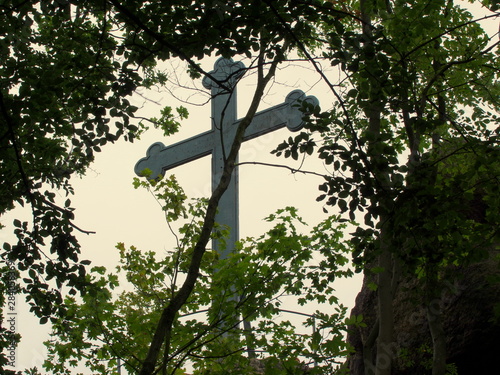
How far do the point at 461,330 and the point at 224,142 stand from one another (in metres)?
4.02

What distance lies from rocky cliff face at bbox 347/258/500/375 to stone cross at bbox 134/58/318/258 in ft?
7.41

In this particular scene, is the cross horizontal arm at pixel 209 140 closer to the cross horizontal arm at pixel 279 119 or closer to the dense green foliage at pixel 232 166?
the cross horizontal arm at pixel 279 119

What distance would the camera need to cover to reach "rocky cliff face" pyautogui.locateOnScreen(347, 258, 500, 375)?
566cm

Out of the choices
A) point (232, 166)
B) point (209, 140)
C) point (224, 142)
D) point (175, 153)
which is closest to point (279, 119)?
point (224, 142)

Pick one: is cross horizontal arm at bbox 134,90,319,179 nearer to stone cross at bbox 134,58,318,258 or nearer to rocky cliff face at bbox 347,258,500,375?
stone cross at bbox 134,58,318,258

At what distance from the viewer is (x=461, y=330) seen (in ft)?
19.3

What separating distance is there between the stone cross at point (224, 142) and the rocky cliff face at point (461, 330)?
7.41ft

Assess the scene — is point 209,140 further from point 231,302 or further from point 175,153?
point 231,302

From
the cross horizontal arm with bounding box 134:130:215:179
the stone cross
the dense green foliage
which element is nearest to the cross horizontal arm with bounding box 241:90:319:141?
the stone cross

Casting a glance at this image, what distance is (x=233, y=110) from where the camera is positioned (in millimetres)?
7891

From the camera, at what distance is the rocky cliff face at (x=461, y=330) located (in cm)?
566

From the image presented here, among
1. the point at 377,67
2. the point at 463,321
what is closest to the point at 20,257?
the point at 377,67

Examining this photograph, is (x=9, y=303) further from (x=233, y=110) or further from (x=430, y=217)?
(x=430, y=217)

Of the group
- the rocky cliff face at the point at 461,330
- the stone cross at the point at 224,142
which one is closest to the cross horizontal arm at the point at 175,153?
the stone cross at the point at 224,142
